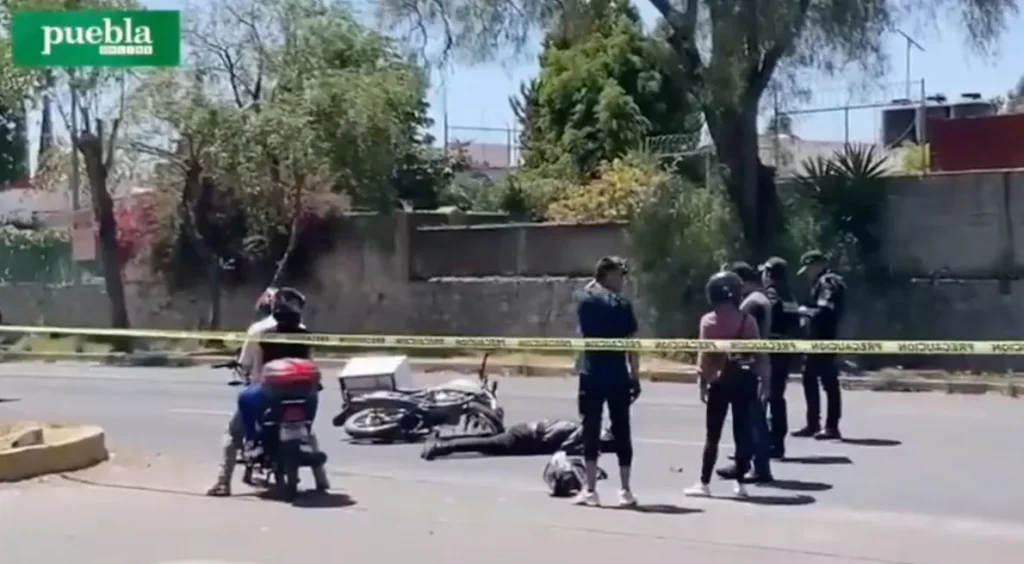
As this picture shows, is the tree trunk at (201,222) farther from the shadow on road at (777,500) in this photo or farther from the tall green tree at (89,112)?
the shadow on road at (777,500)

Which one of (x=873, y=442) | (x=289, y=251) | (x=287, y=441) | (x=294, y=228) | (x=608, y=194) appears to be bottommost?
(x=873, y=442)

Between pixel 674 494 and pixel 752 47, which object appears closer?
pixel 674 494

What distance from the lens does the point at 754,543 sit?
33.6 ft

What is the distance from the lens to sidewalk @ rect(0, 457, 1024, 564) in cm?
994

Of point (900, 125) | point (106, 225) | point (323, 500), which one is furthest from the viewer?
point (900, 125)

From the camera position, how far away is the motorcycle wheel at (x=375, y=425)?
52.4ft

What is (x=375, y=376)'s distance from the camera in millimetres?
16453

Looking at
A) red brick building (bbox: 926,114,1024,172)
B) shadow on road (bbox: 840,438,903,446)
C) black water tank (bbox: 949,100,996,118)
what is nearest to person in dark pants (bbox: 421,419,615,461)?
shadow on road (bbox: 840,438,903,446)

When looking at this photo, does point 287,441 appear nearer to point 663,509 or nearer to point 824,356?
point 663,509

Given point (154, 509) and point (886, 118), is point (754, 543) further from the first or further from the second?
point (886, 118)

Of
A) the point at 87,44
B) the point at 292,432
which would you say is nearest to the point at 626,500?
the point at 292,432

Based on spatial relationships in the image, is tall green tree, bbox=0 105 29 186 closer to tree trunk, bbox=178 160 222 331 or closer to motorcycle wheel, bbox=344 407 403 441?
tree trunk, bbox=178 160 222 331

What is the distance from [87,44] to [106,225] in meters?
9.01

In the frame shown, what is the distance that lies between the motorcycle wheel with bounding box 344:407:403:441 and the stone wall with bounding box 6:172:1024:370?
431 inches
